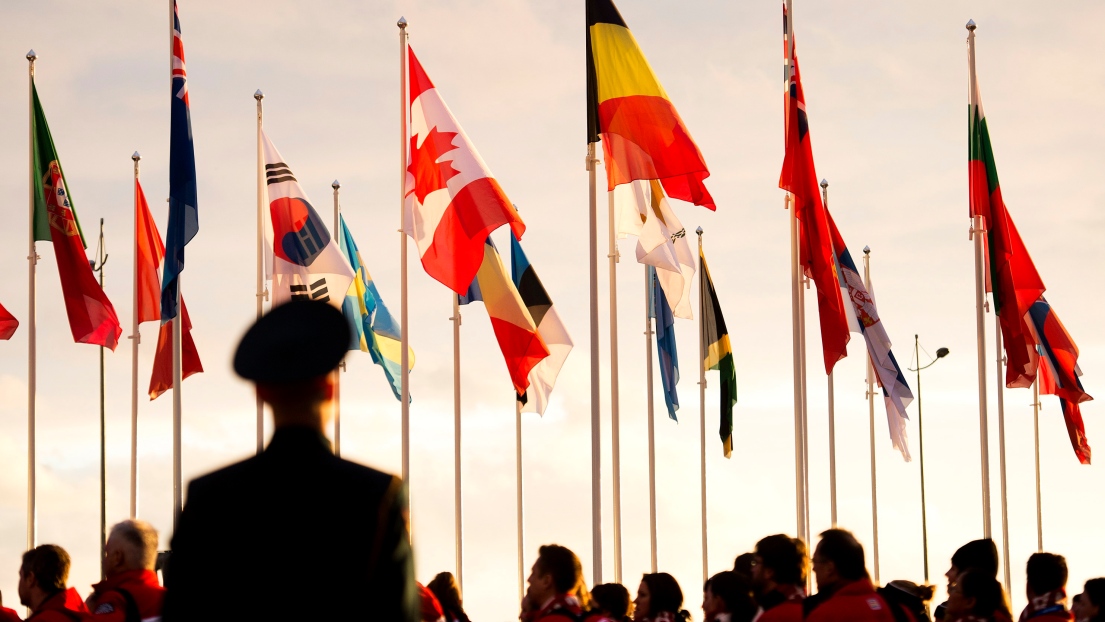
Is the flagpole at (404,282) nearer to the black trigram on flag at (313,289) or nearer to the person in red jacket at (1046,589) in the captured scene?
the black trigram on flag at (313,289)

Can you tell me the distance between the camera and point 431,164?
1795cm

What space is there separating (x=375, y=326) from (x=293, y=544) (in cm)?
1965

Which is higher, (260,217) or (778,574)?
(260,217)

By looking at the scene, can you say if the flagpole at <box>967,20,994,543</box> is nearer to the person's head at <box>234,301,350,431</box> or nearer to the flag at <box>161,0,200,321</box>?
the flag at <box>161,0,200,321</box>

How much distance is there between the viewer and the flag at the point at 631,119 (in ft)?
53.9

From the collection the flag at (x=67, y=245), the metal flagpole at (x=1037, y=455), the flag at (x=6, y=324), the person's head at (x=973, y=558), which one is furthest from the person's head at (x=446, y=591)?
the metal flagpole at (x=1037, y=455)

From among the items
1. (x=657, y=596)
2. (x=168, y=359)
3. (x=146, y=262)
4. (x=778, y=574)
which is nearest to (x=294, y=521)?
(x=778, y=574)

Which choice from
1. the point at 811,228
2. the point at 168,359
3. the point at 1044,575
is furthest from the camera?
the point at 168,359

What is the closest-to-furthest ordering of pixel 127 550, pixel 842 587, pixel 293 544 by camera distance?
pixel 293 544, pixel 127 550, pixel 842 587

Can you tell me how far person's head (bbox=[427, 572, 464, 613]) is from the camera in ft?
36.8

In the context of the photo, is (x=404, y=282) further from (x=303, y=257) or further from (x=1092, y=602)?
(x=1092, y=602)

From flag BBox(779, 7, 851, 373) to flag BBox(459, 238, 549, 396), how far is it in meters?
3.82

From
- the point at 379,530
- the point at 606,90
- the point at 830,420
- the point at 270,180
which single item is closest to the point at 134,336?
the point at 270,180

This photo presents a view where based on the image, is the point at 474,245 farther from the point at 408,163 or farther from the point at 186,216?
the point at 186,216
